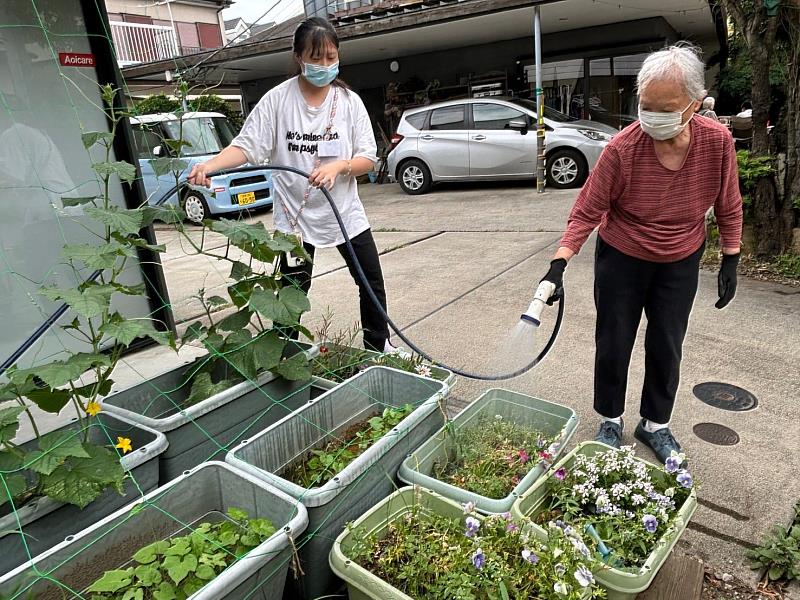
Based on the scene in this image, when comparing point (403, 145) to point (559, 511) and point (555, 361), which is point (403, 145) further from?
point (559, 511)

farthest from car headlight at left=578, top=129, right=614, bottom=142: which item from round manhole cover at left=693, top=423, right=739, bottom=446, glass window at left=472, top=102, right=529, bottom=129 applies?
round manhole cover at left=693, top=423, right=739, bottom=446

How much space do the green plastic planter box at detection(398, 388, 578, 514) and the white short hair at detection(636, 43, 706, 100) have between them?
120cm

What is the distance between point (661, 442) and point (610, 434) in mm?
201

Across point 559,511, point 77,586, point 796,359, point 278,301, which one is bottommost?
point 796,359

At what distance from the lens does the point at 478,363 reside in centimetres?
339

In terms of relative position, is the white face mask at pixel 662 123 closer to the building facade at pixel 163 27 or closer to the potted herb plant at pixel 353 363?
the potted herb plant at pixel 353 363

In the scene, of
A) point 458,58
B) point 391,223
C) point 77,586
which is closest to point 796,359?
point 77,586

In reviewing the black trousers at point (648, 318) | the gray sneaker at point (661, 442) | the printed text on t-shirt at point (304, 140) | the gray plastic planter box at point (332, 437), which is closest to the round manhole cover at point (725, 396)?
the gray sneaker at point (661, 442)

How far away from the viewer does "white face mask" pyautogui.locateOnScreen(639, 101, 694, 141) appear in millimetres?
1930

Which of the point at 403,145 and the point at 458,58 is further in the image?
the point at 458,58

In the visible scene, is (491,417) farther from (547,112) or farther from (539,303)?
(547,112)

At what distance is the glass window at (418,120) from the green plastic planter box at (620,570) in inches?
349

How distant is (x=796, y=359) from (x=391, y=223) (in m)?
5.50

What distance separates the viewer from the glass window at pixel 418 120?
10.0 metres
